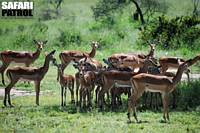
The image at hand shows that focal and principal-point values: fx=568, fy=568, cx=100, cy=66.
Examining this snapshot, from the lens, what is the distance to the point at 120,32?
11.8m

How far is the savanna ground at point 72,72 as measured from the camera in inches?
243

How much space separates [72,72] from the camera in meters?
9.25

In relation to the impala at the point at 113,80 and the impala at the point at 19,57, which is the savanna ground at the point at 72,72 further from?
the impala at the point at 19,57

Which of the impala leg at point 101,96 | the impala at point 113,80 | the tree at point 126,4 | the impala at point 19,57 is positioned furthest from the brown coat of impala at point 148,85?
the tree at point 126,4

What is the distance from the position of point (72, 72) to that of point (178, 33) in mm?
1889

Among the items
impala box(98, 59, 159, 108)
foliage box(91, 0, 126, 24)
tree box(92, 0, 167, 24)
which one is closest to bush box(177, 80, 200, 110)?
impala box(98, 59, 159, 108)

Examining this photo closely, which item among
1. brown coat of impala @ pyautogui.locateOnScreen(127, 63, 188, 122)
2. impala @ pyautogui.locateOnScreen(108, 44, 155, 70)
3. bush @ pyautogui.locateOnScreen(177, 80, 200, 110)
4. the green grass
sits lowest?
the green grass

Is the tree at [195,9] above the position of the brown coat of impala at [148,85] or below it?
above

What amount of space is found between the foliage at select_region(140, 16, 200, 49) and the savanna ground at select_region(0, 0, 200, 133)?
0.14 meters

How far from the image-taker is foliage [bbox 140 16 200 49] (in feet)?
31.1

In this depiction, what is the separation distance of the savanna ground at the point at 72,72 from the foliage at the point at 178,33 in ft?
0.45

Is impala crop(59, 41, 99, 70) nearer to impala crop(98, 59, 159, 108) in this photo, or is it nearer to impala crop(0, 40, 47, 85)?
impala crop(0, 40, 47, 85)

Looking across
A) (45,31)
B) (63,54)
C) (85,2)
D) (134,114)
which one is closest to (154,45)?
(63,54)

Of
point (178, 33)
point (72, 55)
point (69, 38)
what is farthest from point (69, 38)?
point (178, 33)
